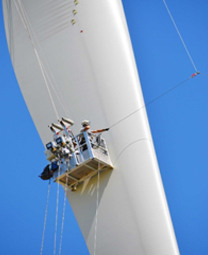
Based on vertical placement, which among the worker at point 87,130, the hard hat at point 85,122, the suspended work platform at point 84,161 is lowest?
the suspended work platform at point 84,161

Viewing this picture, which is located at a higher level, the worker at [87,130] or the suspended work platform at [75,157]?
the worker at [87,130]

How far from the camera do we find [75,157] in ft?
55.6

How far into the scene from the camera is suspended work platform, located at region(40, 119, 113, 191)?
664 inches

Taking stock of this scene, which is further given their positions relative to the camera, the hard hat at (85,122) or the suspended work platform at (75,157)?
the hard hat at (85,122)

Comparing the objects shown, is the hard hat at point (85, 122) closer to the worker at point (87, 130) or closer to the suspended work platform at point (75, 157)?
the worker at point (87, 130)

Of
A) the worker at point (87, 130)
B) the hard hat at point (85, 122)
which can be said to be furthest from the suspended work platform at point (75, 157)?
the hard hat at point (85, 122)

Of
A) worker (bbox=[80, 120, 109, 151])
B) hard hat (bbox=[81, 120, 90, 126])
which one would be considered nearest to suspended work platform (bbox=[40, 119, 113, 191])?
worker (bbox=[80, 120, 109, 151])

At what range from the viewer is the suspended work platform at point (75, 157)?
16.9 meters

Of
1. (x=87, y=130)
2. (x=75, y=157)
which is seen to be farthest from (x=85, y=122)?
(x=75, y=157)

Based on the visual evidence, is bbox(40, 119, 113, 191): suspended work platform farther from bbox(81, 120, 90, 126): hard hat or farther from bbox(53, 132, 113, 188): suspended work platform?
bbox(81, 120, 90, 126): hard hat

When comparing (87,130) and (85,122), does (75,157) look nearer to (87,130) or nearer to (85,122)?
(87,130)

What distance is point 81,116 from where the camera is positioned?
61.3 feet

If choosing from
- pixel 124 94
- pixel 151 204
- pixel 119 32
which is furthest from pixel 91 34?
pixel 151 204

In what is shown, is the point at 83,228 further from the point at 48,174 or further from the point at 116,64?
the point at 116,64
